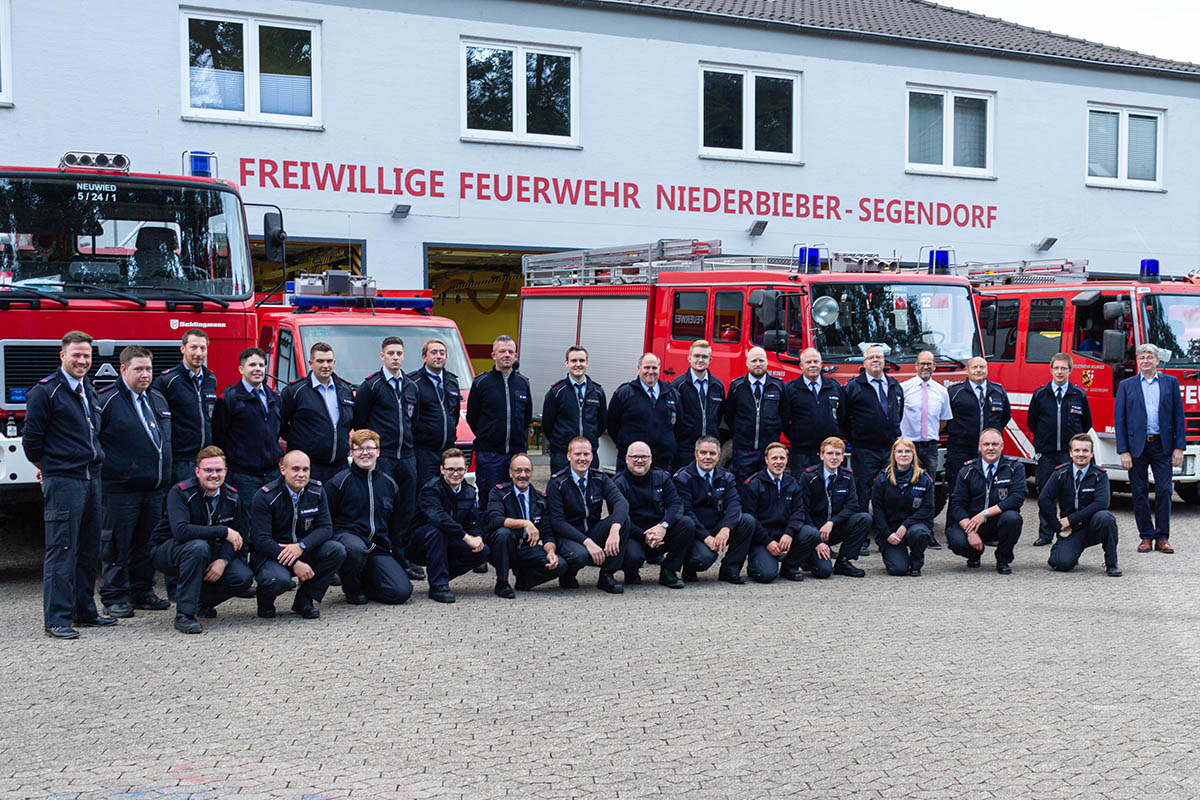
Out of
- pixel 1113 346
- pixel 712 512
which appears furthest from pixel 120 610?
pixel 1113 346

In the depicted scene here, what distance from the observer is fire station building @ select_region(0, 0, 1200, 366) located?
51.9 feet

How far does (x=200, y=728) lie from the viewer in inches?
225

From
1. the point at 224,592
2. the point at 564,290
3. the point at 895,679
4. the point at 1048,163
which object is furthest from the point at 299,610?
the point at 1048,163

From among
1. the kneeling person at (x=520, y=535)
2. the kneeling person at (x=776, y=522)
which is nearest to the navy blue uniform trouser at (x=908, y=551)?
the kneeling person at (x=776, y=522)

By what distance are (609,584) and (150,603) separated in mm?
3166

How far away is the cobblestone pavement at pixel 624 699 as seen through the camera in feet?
16.7

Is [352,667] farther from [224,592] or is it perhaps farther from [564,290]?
[564,290]

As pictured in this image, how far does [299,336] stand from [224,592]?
143 inches

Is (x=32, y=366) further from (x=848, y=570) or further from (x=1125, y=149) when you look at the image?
(x=1125, y=149)

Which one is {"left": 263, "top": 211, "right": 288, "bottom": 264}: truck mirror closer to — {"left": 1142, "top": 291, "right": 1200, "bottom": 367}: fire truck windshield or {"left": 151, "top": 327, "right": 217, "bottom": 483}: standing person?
{"left": 151, "top": 327, "right": 217, "bottom": 483}: standing person

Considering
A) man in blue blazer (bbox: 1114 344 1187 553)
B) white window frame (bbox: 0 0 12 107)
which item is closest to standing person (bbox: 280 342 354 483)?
man in blue blazer (bbox: 1114 344 1187 553)

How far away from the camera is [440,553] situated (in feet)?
28.9

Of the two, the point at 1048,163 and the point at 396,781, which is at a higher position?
the point at 1048,163

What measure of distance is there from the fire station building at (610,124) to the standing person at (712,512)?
6.60m
